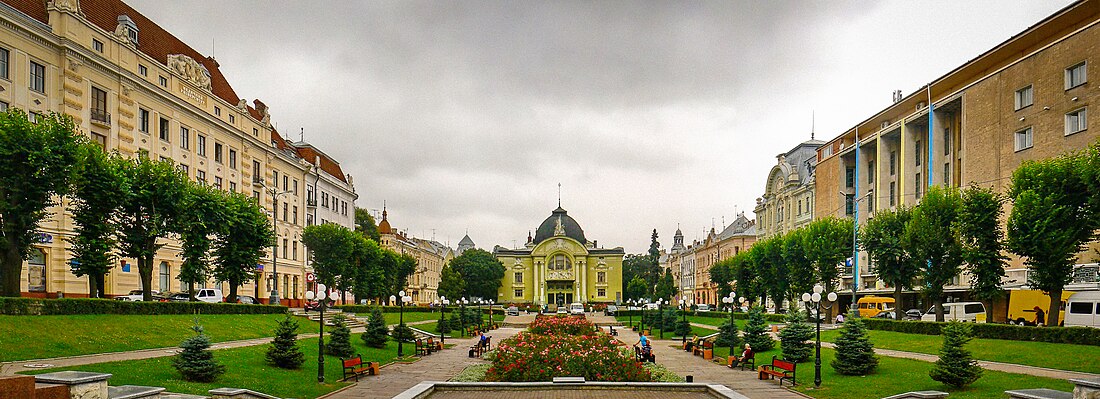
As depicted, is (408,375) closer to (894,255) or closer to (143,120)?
(143,120)

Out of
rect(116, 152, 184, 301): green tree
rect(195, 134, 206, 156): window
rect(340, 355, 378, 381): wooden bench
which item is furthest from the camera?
rect(195, 134, 206, 156): window

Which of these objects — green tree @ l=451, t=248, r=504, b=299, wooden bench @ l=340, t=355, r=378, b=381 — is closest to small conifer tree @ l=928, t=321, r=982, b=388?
wooden bench @ l=340, t=355, r=378, b=381

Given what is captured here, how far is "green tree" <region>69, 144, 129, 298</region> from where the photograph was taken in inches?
1161

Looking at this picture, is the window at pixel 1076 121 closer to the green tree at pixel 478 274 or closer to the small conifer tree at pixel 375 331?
the small conifer tree at pixel 375 331

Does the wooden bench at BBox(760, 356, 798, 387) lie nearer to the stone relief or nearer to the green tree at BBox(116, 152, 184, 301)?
the green tree at BBox(116, 152, 184, 301)

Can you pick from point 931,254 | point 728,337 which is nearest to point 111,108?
point 728,337

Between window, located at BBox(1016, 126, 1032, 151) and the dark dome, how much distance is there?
8582cm

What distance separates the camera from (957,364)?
19500mm

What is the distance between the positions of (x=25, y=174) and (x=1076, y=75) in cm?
4710

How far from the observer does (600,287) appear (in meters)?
123

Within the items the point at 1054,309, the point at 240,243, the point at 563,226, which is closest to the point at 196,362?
the point at 240,243

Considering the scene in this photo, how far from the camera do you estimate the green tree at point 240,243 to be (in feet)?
132

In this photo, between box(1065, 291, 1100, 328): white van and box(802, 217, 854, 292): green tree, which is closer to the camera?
box(1065, 291, 1100, 328): white van

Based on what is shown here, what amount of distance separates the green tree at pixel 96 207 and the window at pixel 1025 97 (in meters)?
45.7
